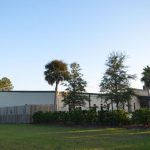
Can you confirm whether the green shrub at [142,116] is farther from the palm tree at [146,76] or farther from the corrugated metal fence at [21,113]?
the palm tree at [146,76]

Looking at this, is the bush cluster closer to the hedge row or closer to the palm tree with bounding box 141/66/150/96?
the hedge row

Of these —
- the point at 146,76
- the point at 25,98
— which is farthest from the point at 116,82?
the point at 146,76

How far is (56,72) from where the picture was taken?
58156mm

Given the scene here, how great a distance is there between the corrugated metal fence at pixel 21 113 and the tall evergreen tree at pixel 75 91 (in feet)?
17.5

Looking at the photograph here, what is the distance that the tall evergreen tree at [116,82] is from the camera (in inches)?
1786

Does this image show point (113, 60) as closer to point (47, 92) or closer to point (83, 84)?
point (83, 84)

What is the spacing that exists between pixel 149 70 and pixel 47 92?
26.9 m

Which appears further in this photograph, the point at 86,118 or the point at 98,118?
the point at 86,118

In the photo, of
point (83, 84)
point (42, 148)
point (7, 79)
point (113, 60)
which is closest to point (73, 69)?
point (83, 84)

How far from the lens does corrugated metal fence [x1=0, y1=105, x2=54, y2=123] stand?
4808cm

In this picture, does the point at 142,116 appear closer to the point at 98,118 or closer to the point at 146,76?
the point at 98,118

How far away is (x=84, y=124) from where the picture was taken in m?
35.3

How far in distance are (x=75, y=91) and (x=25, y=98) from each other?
1157 cm

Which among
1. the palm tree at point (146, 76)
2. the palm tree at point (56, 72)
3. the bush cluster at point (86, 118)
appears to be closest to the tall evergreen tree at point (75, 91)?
the palm tree at point (56, 72)
